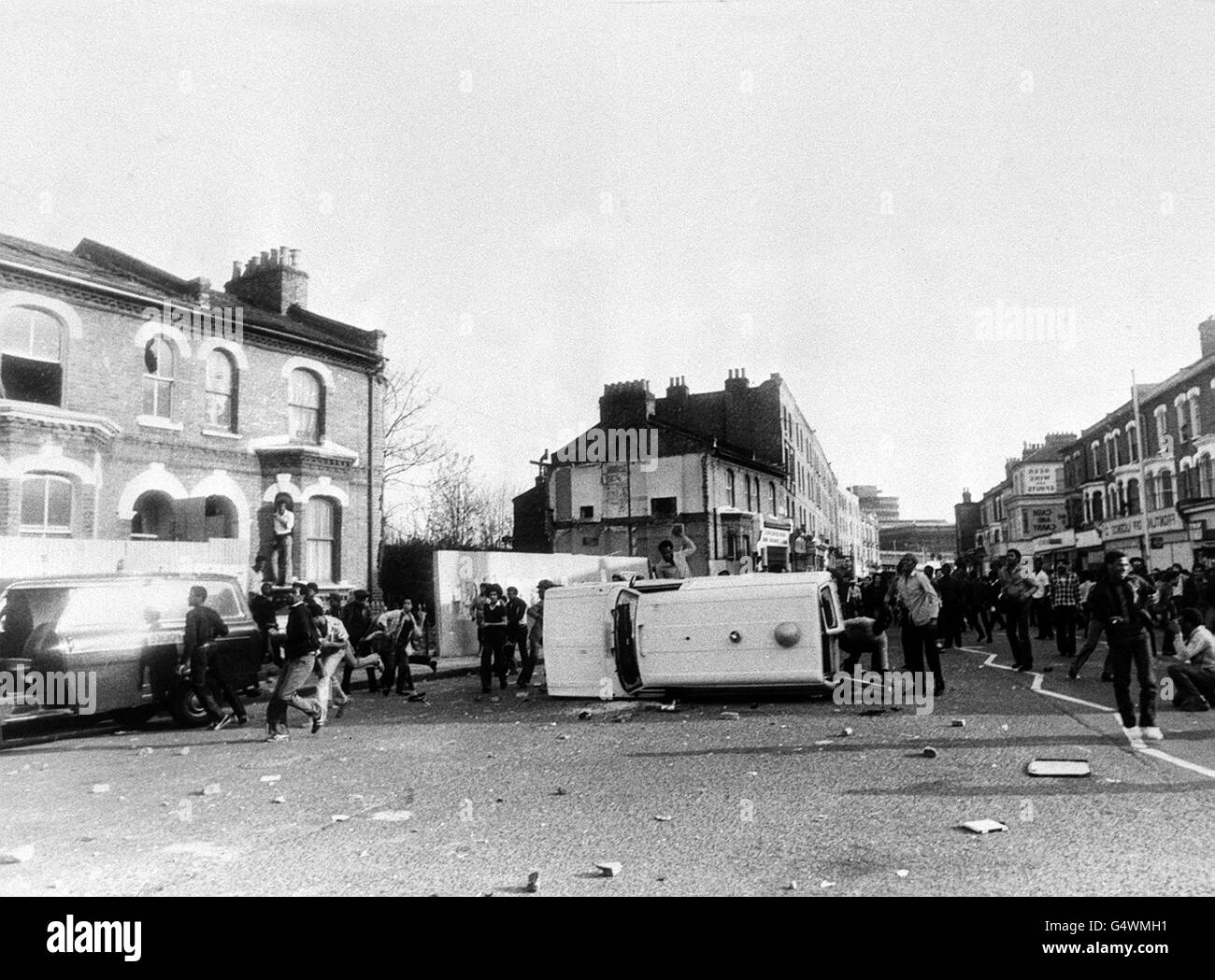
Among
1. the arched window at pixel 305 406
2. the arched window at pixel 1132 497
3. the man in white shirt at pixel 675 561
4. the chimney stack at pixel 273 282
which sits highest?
the chimney stack at pixel 273 282

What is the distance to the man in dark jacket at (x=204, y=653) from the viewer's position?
31.9ft

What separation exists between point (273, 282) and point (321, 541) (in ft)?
24.0

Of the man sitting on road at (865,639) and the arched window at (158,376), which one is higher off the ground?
the arched window at (158,376)

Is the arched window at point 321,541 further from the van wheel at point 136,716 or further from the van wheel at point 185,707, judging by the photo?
the van wheel at point 185,707

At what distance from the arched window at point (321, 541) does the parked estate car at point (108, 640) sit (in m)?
9.39

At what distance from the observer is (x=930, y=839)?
4641mm

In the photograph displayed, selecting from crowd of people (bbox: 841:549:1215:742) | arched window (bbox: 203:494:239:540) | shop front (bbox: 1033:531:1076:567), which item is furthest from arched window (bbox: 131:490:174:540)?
shop front (bbox: 1033:531:1076:567)

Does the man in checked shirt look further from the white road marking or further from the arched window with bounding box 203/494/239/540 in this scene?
the arched window with bounding box 203/494/239/540

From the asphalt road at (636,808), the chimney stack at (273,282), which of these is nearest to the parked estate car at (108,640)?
the asphalt road at (636,808)

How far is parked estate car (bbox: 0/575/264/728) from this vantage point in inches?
353

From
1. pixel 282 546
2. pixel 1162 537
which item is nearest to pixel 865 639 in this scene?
pixel 282 546
